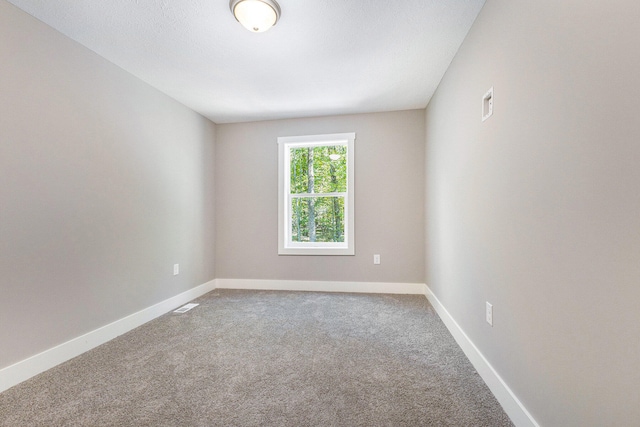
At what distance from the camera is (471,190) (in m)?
2.00

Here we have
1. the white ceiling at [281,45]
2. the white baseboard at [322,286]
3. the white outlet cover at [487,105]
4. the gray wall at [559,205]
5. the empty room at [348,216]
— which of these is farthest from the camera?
the white baseboard at [322,286]

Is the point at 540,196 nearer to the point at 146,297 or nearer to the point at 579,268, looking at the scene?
the point at 579,268

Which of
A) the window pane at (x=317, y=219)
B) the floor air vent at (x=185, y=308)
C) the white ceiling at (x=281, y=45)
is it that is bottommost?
the floor air vent at (x=185, y=308)

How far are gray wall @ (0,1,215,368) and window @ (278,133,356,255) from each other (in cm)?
137

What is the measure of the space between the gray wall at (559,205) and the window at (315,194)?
2022 millimetres

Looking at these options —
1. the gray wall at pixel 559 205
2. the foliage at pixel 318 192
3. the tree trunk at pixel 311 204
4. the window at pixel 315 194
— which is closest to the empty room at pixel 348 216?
the gray wall at pixel 559 205

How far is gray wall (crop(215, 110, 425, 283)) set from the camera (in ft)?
12.1

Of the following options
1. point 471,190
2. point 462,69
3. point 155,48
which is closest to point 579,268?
point 471,190

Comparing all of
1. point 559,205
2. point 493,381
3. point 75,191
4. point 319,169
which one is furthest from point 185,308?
point 559,205

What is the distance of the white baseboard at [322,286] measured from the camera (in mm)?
3666

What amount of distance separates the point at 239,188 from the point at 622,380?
3.86 metres

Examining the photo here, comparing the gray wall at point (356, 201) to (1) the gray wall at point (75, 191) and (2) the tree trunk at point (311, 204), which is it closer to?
(2) the tree trunk at point (311, 204)

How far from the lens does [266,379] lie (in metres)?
1.75

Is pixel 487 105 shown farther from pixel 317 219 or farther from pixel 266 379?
pixel 317 219
